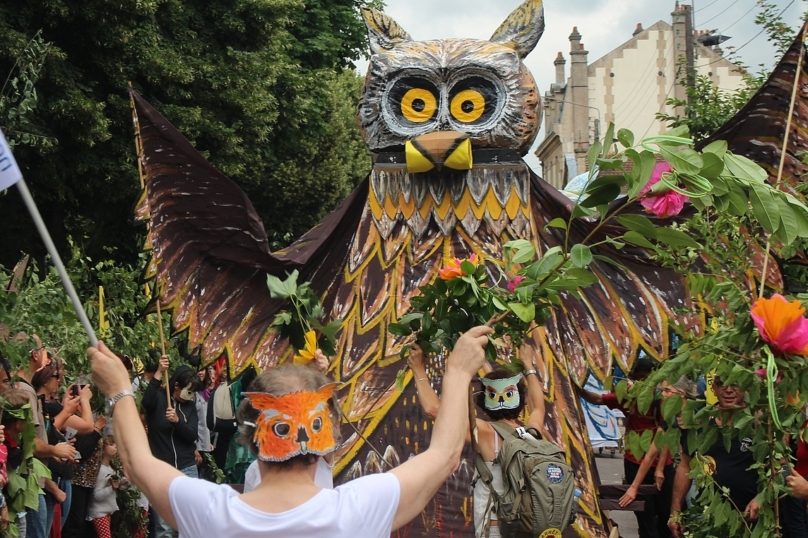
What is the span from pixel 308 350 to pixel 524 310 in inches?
73.2

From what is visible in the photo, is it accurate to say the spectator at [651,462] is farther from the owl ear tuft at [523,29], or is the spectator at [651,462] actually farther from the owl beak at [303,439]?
the owl beak at [303,439]

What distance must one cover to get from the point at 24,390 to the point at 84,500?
1836mm

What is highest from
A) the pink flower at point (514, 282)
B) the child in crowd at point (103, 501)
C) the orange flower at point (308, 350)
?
the pink flower at point (514, 282)

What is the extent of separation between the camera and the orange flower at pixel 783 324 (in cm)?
450

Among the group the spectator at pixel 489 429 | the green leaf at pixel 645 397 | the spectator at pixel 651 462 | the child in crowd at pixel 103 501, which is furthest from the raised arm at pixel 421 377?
the child in crowd at pixel 103 501

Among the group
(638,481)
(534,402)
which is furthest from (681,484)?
(534,402)

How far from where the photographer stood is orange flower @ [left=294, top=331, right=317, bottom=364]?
19.4 feet

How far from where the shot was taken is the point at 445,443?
124 inches

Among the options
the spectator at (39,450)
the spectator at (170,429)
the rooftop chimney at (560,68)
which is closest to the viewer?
the spectator at (39,450)

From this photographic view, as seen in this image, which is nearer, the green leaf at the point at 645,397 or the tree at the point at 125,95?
the green leaf at the point at 645,397

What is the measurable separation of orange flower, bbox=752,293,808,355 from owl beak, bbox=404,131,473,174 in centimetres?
255

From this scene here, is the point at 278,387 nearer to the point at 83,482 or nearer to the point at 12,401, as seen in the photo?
the point at 12,401

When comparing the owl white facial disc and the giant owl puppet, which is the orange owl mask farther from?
the giant owl puppet

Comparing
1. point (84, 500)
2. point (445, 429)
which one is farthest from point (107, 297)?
point (445, 429)
